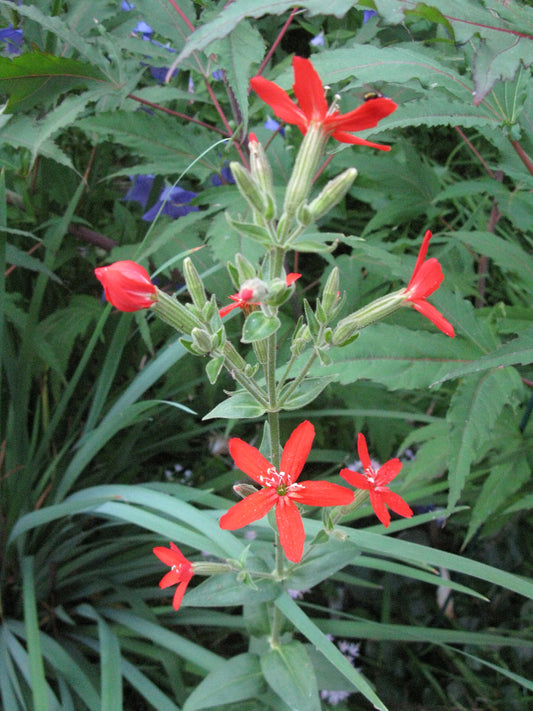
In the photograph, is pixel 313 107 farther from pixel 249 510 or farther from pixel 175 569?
pixel 175 569

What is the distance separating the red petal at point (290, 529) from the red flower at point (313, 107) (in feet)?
1.42

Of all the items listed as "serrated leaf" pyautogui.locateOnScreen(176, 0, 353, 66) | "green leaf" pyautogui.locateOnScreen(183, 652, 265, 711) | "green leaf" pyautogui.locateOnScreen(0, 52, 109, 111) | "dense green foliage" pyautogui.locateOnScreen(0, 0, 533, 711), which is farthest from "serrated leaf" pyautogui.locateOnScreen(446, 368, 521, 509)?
"green leaf" pyautogui.locateOnScreen(0, 52, 109, 111)

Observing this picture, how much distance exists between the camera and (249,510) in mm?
703

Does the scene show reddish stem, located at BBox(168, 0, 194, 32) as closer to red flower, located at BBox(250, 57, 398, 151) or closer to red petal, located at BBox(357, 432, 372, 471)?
red flower, located at BBox(250, 57, 398, 151)

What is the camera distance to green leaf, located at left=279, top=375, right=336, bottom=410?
755 millimetres

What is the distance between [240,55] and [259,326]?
0.56 metres

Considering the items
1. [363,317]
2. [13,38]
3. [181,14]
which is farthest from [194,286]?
[13,38]

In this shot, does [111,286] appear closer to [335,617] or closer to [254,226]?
[254,226]

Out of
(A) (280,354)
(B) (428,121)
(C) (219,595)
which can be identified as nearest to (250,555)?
(C) (219,595)

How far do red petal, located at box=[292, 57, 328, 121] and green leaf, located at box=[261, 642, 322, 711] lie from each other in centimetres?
84

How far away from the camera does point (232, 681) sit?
3.35ft

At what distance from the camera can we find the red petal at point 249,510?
0.68 m

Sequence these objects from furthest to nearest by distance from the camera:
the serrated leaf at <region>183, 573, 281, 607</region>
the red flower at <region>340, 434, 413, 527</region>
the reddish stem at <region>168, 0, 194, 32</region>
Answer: the reddish stem at <region>168, 0, 194, 32</region>
the serrated leaf at <region>183, 573, 281, 607</region>
the red flower at <region>340, 434, 413, 527</region>

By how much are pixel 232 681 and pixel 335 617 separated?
56 cm
